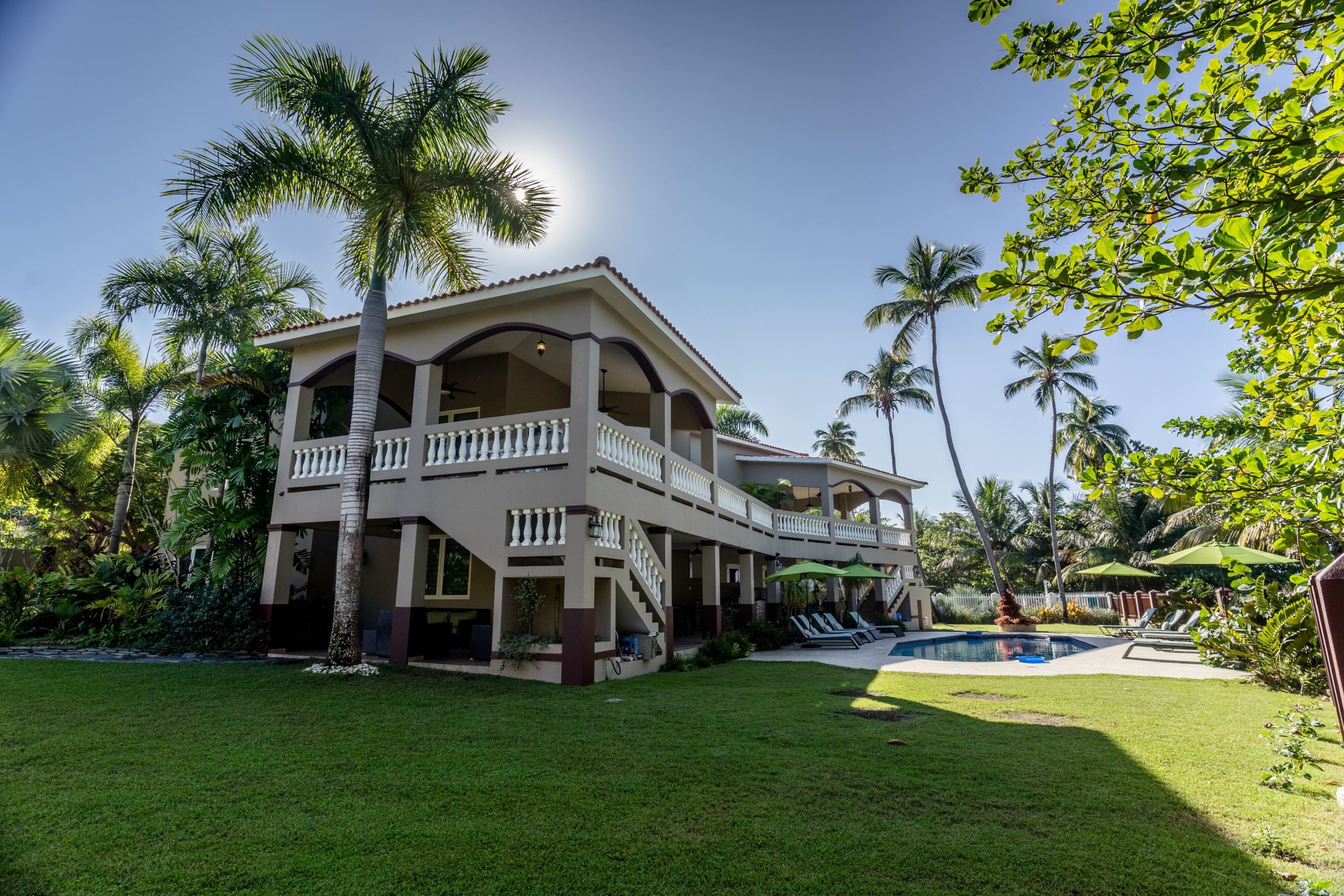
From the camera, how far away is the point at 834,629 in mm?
18797

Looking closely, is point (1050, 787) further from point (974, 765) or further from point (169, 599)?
point (169, 599)

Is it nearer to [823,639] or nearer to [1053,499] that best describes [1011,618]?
[823,639]

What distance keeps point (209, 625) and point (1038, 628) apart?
27.8m

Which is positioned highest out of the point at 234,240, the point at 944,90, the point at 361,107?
the point at 234,240

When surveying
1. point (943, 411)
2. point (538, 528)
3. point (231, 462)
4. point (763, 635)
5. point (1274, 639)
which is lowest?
point (763, 635)

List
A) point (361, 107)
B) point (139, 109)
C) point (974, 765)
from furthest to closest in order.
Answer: point (361, 107) → point (139, 109) → point (974, 765)

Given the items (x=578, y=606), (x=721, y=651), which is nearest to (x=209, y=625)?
(x=578, y=606)

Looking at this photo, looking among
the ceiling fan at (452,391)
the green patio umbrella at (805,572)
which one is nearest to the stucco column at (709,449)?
the green patio umbrella at (805,572)

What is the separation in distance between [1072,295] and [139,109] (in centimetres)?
1122

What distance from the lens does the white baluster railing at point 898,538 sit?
2517 centimetres

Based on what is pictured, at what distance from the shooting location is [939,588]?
1743 inches

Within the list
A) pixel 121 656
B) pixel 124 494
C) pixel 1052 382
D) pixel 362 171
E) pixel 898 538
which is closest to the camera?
pixel 121 656

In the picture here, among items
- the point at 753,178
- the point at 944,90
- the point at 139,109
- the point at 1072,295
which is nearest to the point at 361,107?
the point at 139,109

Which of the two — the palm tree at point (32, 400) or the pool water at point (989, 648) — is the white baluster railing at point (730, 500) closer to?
the pool water at point (989, 648)
